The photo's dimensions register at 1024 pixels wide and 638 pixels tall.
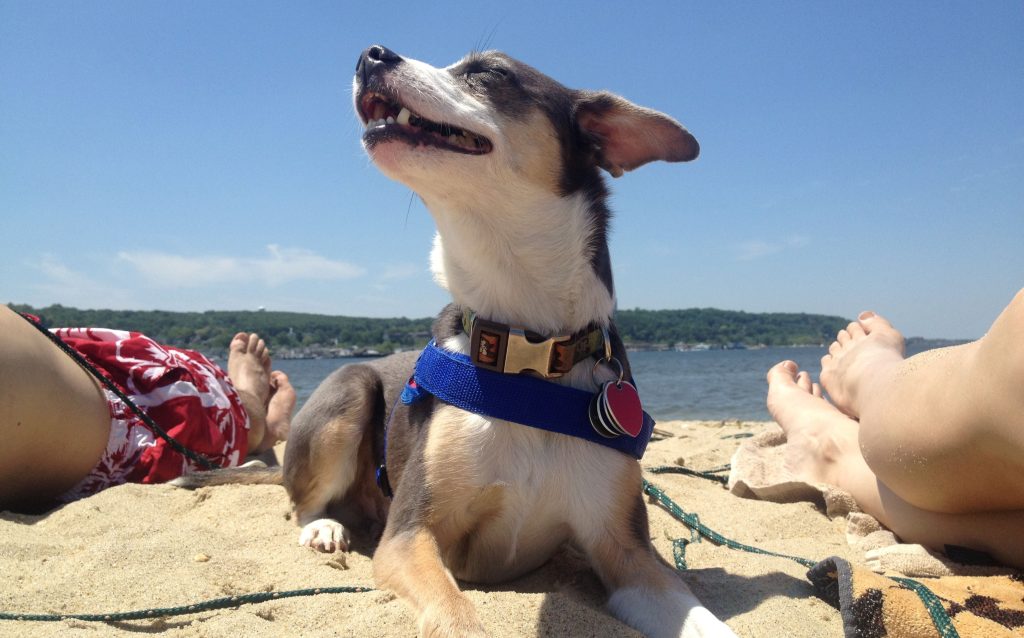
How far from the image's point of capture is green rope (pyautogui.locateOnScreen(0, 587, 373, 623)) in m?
1.95

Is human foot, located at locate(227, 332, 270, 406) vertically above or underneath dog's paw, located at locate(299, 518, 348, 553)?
above

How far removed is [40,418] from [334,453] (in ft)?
4.64

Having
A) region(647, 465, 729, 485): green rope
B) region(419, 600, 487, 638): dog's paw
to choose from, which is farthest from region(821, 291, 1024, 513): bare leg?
region(419, 600, 487, 638): dog's paw

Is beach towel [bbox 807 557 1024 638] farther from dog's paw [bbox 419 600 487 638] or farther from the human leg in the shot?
the human leg

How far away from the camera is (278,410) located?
21.7 ft

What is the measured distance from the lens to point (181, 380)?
14.0 feet

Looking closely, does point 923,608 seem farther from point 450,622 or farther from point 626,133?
point 626,133

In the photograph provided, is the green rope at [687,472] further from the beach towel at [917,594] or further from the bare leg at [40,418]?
the bare leg at [40,418]

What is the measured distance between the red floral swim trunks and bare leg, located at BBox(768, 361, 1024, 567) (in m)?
3.77

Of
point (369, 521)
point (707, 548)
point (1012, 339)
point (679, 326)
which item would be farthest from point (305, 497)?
point (679, 326)

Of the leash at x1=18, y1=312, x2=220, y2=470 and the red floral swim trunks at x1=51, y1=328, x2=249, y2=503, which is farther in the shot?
the red floral swim trunks at x1=51, y1=328, x2=249, y2=503

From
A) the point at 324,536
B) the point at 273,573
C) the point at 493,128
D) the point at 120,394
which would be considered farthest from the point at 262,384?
the point at 493,128

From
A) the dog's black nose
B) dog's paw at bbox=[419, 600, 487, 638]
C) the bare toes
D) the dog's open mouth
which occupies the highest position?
the dog's black nose

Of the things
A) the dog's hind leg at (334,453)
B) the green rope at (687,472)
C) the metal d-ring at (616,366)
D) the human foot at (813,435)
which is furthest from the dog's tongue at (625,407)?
the green rope at (687,472)
